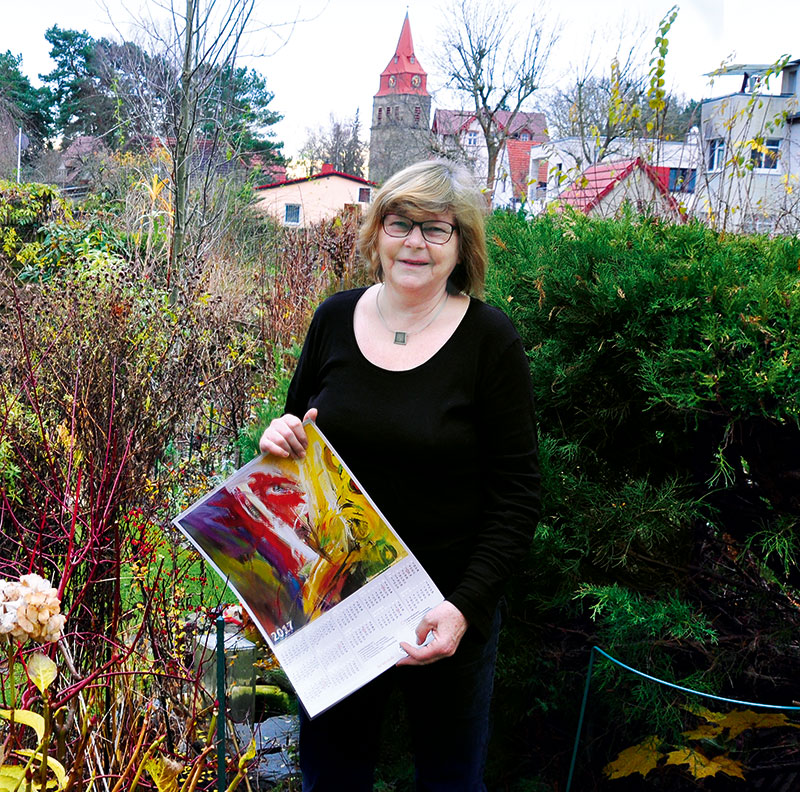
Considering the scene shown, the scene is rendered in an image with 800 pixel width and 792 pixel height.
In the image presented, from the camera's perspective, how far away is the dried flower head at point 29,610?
98 cm

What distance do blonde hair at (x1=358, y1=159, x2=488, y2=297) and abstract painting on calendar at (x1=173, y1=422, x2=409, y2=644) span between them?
520mm

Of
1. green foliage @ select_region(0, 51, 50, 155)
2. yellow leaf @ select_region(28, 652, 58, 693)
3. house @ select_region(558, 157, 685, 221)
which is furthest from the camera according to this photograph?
green foliage @ select_region(0, 51, 50, 155)

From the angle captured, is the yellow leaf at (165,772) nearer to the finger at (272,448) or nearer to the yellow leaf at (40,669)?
the yellow leaf at (40,669)

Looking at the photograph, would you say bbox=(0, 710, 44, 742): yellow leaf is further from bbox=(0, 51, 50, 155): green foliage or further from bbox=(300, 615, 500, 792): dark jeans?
bbox=(0, 51, 50, 155): green foliage

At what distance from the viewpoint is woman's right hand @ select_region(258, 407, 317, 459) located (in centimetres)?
163

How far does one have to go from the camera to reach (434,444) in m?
1.67

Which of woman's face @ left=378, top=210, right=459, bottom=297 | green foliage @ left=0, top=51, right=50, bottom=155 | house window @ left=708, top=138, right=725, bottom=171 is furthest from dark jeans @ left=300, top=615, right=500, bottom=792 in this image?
green foliage @ left=0, top=51, right=50, bottom=155

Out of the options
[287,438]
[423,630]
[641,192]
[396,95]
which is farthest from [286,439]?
[396,95]

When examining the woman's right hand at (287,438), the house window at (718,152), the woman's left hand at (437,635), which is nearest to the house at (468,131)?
the house window at (718,152)

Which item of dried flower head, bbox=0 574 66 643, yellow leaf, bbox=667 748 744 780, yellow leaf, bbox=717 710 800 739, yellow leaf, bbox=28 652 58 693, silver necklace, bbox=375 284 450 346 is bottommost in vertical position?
yellow leaf, bbox=667 748 744 780

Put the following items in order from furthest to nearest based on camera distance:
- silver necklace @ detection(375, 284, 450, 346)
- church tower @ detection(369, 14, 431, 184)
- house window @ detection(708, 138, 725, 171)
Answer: church tower @ detection(369, 14, 431, 184) → house window @ detection(708, 138, 725, 171) → silver necklace @ detection(375, 284, 450, 346)

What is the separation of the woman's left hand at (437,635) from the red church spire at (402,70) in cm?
6837

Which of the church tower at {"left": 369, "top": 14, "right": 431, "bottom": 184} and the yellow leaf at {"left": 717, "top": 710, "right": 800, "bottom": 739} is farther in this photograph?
the church tower at {"left": 369, "top": 14, "right": 431, "bottom": 184}

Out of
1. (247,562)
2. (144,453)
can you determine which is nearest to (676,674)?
(247,562)
